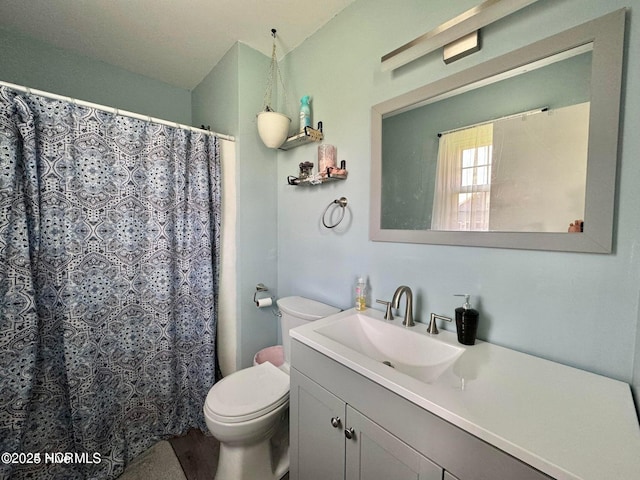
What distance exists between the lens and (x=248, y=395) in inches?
48.2

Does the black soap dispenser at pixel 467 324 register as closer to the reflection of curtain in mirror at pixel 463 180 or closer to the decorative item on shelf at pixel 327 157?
the reflection of curtain in mirror at pixel 463 180

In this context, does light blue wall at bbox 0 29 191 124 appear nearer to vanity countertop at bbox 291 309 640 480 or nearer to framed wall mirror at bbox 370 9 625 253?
framed wall mirror at bbox 370 9 625 253

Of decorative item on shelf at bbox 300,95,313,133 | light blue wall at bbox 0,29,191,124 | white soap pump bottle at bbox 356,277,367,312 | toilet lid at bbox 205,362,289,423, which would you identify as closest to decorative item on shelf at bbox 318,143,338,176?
decorative item on shelf at bbox 300,95,313,133

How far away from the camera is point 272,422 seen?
1.19m

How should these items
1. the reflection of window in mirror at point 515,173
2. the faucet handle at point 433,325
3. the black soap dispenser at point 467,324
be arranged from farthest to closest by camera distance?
the faucet handle at point 433,325, the black soap dispenser at point 467,324, the reflection of window in mirror at point 515,173

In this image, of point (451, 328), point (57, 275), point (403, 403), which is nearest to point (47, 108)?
point (57, 275)

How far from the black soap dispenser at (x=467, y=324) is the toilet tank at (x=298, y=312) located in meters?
0.61

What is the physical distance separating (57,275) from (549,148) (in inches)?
83.0

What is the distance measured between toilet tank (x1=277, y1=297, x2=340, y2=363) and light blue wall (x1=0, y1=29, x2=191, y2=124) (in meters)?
2.01

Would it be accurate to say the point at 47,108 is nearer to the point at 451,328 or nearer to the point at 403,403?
the point at 403,403

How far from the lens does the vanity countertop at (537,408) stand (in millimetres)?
473

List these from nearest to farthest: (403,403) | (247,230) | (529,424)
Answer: (529,424) → (403,403) → (247,230)

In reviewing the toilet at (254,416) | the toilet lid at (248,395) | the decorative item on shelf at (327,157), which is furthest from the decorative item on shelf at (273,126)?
the toilet lid at (248,395)

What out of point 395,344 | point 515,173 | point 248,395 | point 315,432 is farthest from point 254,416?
point 515,173
